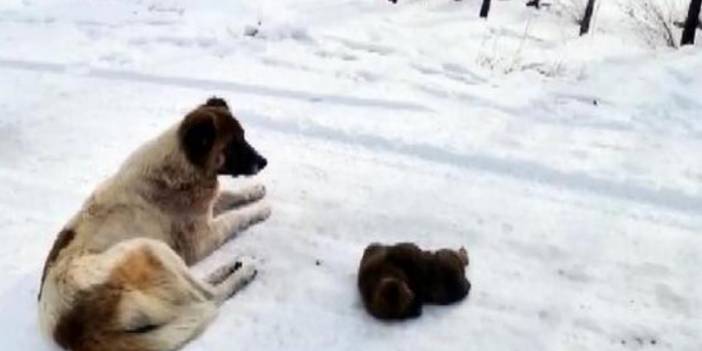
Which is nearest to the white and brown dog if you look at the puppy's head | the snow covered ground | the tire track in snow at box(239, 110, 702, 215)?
the snow covered ground

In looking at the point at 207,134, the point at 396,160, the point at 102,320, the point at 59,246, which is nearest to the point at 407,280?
the point at 207,134

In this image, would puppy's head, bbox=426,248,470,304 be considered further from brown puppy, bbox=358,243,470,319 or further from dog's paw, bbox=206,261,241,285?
dog's paw, bbox=206,261,241,285

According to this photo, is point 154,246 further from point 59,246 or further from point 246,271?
point 246,271

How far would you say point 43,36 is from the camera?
30.8ft

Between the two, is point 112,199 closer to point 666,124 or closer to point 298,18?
point 666,124

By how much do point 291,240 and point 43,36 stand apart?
220 inches

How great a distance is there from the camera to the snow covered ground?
4.34m

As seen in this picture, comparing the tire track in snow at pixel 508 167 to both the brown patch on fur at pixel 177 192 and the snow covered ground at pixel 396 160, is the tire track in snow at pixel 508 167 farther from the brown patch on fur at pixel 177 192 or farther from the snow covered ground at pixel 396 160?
the brown patch on fur at pixel 177 192

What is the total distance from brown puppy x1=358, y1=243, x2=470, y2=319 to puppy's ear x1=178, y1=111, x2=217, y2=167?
1.05m

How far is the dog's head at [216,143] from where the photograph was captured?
4543 millimetres

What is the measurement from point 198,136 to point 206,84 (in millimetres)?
3189

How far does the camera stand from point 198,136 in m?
4.57

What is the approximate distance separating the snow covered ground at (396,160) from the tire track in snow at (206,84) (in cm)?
2

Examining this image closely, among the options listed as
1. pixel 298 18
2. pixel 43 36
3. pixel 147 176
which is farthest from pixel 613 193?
pixel 43 36
